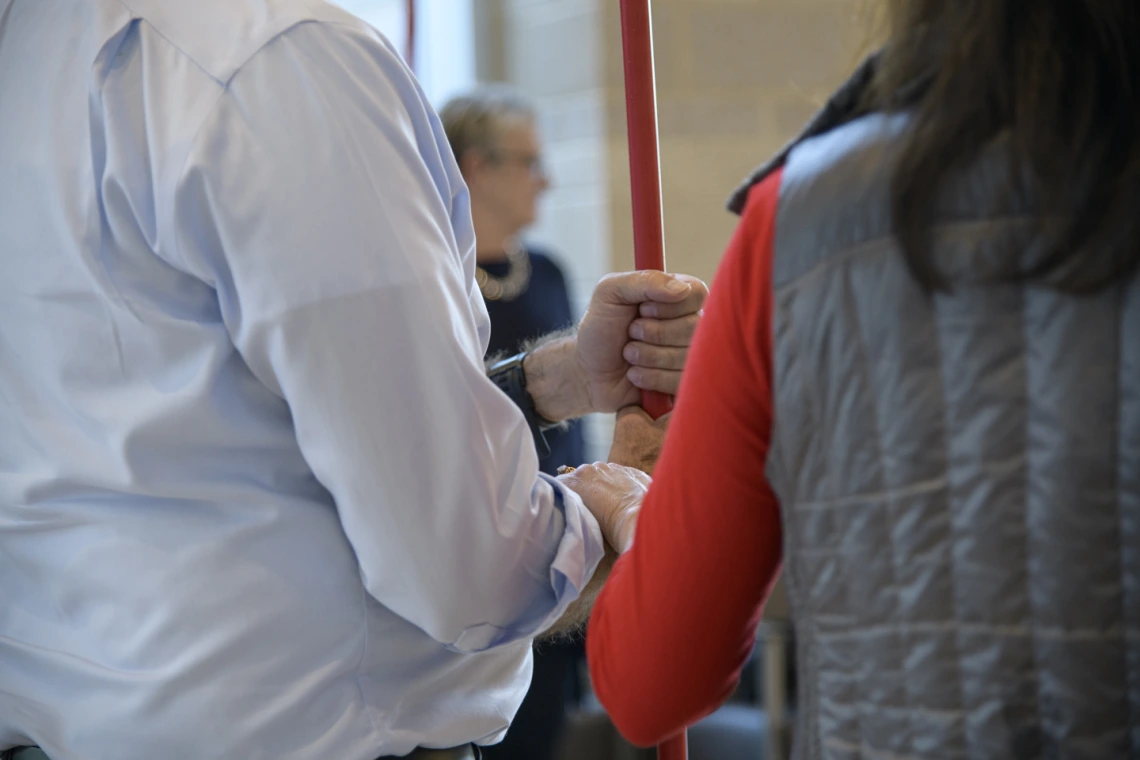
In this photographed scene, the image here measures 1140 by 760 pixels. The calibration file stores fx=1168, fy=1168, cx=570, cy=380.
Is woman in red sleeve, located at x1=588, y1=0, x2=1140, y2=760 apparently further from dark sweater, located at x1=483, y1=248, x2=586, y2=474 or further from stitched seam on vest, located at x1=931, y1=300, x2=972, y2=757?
dark sweater, located at x1=483, y1=248, x2=586, y2=474

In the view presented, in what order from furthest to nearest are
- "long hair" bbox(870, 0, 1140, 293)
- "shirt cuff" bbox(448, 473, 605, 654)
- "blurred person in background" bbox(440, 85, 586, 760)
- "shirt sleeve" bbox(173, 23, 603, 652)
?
1. "blurred person in background" bbox(440, 85, 586, 760)
2. "shirt cuff" bbox(448, 473, 605, 654)
3. "shirt sleeve" bbox(173, 23, 603, 652)
4. "long hair" bbox(870, 0, 1140, 293)

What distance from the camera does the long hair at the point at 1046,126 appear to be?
54cm

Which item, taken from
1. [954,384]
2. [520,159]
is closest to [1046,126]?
[954,384]

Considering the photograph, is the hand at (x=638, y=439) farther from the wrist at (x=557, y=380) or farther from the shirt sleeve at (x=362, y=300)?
the shirt sleeve at (x=362, y=300)

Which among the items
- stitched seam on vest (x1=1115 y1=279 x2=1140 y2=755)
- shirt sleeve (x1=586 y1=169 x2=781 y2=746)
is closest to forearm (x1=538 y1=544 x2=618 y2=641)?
shirt sleeve (x1=586 y1=169 x2=781 y2=746)

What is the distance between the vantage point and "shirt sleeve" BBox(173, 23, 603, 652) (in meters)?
0.75

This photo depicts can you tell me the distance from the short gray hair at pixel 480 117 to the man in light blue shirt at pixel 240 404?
1.88m

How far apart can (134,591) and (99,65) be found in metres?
0.36

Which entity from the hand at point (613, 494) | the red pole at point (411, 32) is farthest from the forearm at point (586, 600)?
the red pole at point (411, 32)

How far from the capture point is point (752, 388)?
645 millimetres

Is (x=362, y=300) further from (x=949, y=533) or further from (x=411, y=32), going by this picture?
(x=411, y=32)

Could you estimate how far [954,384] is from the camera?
0.58 meters

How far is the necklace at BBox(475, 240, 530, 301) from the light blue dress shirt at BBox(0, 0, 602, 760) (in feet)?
5.31

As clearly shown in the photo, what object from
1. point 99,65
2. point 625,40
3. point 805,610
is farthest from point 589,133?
point 805,610
